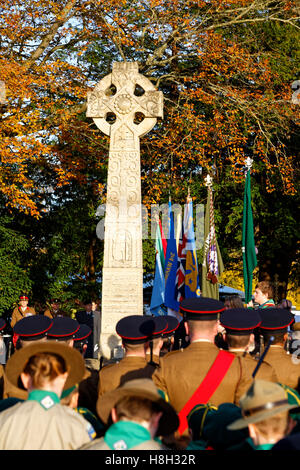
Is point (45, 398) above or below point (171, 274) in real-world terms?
below

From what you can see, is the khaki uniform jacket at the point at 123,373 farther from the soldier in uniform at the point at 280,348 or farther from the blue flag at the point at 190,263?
the blue flag at the point at 190,263

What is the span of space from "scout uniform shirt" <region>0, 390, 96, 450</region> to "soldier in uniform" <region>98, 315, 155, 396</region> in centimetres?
142

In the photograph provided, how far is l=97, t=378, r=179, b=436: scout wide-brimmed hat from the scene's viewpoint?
3193mm

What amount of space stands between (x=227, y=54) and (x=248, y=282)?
10.1m

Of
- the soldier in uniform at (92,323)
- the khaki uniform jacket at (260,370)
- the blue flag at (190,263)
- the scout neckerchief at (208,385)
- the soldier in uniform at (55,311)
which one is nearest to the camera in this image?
the scout neckerchief at (208,385)

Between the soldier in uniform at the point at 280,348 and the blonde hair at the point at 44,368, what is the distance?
2.12 m

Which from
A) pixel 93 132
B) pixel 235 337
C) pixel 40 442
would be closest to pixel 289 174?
pixel 93 132

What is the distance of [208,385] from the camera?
4.31 metres

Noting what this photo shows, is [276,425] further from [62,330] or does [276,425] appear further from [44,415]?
[62,330]

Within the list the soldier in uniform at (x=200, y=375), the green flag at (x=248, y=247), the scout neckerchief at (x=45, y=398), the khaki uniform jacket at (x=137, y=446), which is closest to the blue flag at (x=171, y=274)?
the green flag at (x=248, y=247)

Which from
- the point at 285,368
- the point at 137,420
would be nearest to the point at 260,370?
the point at 285,368

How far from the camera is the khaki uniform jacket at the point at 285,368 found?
5.16 meters

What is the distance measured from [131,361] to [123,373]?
12 cm
